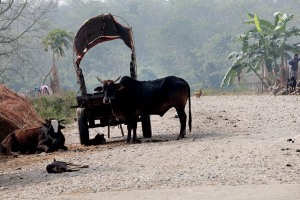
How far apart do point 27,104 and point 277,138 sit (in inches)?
383

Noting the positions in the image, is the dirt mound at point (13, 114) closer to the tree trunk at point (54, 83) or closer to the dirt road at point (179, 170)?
the dirt road at point (179, 170)

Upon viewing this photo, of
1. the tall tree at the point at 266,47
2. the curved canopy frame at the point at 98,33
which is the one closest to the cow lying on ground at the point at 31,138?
the curved canopy frame at the point at 98,33

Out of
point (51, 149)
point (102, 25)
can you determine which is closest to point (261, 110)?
point (102, 25)

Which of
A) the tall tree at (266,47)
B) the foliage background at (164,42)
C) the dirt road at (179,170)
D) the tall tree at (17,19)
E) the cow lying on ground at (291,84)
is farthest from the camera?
the foliage background at (164,42)

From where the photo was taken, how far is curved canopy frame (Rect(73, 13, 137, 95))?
16234 millimetres

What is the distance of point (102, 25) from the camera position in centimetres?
1672

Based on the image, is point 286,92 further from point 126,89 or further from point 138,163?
point 138,163

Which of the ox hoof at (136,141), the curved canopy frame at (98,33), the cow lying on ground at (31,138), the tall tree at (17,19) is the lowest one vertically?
the ox hoof at (136,141)

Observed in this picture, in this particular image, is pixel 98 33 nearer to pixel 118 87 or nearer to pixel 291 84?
pixel 118 87

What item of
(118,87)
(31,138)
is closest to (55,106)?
(31,138)

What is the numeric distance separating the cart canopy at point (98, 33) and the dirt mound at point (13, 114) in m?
2.54

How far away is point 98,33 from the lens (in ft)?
55.7

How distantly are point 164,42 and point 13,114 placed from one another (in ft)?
209

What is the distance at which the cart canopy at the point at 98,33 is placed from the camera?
16281mm
